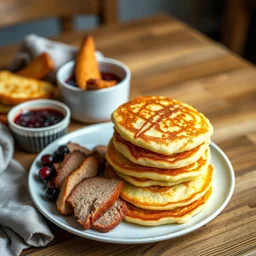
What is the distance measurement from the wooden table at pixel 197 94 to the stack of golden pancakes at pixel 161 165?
2.9 inches

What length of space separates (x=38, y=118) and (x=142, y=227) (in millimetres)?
562

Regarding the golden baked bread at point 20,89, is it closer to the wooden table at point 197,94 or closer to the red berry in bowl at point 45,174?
the wooden table at point 197,94

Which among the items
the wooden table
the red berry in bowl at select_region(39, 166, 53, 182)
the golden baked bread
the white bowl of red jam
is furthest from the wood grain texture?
the red berry in bowl at select_region(39, 166, 53, 182)

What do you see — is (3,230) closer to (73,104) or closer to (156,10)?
A: (73,104)

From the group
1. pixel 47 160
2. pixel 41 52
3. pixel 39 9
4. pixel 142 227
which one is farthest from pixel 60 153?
pixel 39 9

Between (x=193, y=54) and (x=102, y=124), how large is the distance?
72cm

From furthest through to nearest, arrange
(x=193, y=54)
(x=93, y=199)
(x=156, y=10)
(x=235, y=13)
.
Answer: (x=156, y=10), (x=235, y=13), (x=193, y=54), (x=93, y=199)

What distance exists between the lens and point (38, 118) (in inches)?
58.0

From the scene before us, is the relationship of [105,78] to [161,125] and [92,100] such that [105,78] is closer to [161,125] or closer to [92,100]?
[92,100]

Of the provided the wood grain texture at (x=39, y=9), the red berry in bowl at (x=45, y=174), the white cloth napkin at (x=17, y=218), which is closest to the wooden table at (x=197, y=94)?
the white cloth napkin at (x=17, y=218)

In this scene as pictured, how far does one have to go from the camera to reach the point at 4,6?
7.34ft

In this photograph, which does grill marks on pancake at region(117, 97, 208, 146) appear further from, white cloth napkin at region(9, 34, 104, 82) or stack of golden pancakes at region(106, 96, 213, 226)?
white cloth napkin at region(9, 34, 104, 82)

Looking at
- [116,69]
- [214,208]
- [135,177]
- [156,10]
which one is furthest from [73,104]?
[156,10]

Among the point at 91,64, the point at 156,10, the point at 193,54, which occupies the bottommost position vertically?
the point at 156,10
